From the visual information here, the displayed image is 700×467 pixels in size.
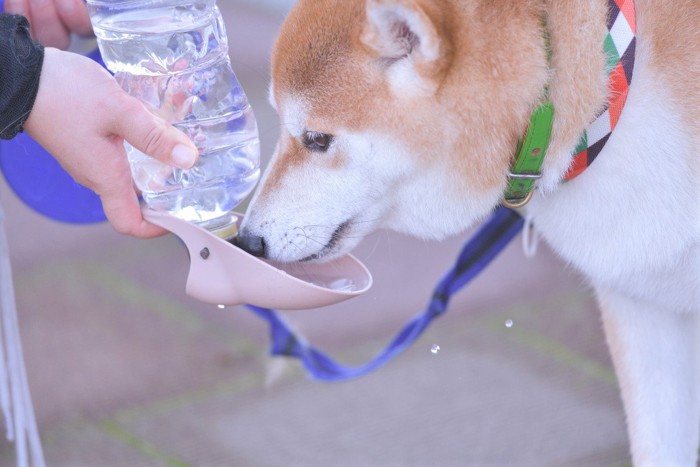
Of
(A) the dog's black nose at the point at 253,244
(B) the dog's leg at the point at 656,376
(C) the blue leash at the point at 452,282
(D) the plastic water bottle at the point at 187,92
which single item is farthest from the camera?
(C) the blue leash at the point at 452,282

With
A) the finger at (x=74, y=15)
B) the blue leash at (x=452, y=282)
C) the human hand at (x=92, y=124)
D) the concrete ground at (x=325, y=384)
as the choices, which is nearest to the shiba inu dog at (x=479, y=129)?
the human hand at (x=92, y=124)

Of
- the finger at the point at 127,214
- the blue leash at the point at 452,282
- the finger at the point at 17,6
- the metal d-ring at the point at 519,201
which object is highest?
the metal d-ring at the point at 519,201

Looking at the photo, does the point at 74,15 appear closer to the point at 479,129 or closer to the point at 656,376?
the point at 479,129

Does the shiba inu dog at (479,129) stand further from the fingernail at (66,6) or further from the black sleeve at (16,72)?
the fingernail at (66,6)

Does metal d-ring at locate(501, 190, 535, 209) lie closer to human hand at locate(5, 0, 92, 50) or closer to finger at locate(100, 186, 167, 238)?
finger at locate(100, 186, 167, 238)

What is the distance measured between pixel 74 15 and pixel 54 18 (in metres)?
0.07

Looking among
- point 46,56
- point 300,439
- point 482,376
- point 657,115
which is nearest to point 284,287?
point 46,56

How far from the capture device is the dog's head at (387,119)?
2119 mm

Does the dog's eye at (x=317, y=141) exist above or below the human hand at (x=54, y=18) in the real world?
above

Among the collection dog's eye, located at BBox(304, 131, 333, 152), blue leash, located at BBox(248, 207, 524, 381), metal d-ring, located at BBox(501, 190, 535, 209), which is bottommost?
blue leash, located at BBox(248, 207, 524, 381)

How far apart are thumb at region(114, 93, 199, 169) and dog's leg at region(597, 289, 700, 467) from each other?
1.37 metres

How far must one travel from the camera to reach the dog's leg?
271 cm

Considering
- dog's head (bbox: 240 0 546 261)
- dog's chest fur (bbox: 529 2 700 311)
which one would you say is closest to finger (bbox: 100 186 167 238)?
dog's head (bbox: 240 0 546 261)

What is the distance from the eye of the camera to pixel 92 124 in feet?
7.13
